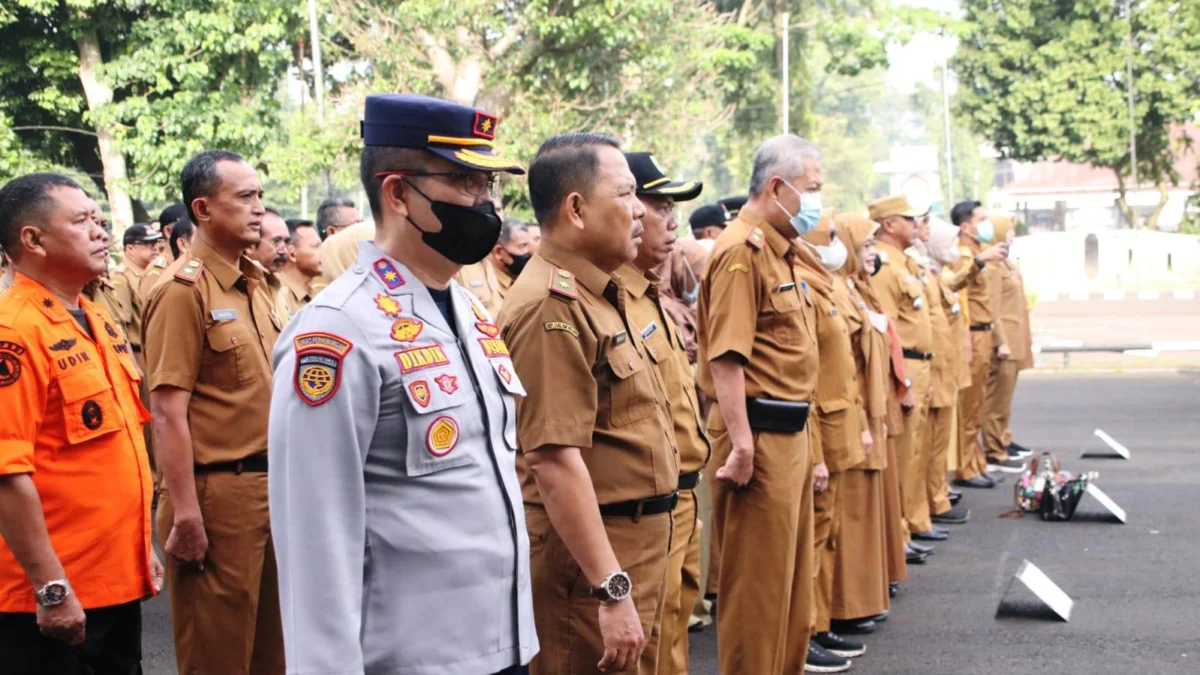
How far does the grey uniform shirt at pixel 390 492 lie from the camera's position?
7.75 ft

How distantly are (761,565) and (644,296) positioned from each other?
133 centimetres

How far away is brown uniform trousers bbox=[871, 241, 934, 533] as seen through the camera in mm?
8008

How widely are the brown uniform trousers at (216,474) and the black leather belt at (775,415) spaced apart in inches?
70.2

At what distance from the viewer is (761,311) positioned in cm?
501

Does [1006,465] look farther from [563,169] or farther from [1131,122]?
[1131,122]

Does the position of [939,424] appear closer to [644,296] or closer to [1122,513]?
[1122,513]

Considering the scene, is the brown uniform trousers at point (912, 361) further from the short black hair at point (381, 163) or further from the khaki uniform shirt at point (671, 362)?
the short black hair at point (381, 163)

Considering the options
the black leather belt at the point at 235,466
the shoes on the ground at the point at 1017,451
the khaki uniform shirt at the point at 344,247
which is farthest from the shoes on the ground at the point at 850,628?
the shoes on the ground at the point at 1017,451

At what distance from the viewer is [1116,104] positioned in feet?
124

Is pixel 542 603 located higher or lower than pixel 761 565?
higher

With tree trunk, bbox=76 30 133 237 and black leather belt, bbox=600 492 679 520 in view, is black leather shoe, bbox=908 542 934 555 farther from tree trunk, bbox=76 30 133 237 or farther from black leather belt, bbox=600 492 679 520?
tree trunk, bbox=76 30 133 237

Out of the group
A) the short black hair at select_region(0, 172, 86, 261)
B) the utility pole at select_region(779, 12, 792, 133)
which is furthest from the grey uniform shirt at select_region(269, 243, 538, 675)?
the utility pole at select_region(779, 12, 792, 133)

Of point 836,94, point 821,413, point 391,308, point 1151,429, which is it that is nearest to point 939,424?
point 821,413

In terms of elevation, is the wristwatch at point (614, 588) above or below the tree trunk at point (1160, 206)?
above
